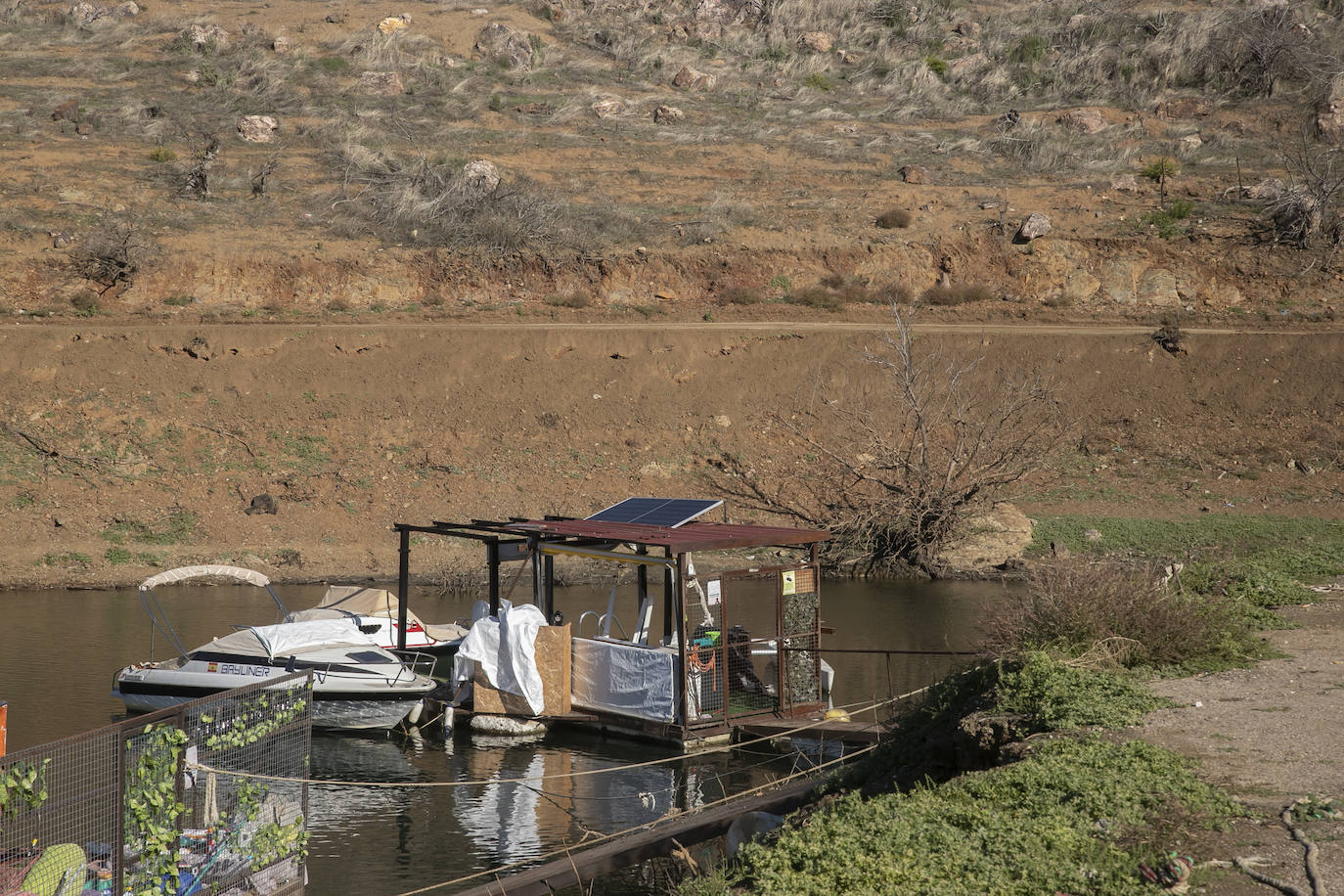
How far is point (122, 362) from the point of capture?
104ft

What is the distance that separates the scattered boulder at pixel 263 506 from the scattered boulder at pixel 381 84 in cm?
2692

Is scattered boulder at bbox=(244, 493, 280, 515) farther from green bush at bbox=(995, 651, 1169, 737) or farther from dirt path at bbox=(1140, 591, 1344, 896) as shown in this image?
→ dirt path at bbox=(1140, 591, 1344, 896)

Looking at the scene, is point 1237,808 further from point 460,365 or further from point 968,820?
point 460,365

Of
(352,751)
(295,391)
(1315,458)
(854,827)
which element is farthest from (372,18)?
(854,827)

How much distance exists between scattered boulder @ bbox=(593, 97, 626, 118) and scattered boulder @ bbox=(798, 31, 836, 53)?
12.5 metres

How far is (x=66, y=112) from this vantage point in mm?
44438

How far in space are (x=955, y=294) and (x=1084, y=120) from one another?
16.4m

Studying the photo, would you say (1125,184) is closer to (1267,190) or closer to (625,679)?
(1267,190)

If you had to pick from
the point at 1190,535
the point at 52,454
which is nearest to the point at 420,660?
the point at 52,454

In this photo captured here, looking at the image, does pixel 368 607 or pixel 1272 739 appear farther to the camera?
pixel 368 607

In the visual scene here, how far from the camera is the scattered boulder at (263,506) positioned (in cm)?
2789

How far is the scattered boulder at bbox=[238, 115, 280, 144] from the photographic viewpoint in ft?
147

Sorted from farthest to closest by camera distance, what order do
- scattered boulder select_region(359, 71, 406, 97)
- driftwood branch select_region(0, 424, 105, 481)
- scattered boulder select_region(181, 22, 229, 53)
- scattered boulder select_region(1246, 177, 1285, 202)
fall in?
scattered boulder select_region(181, 22, 229, 53) → scattered boulder select_region(359, 71, 406, 97) → scattered boulder select_region(1246, 177, 1285, 202) → driftwood branch select_region(0, 424, 105, 481)

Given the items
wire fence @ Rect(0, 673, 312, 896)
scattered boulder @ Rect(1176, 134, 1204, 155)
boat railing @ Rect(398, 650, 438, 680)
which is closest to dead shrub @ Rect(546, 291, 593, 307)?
boat railing @ Rect(398, 650, 438, 680)
